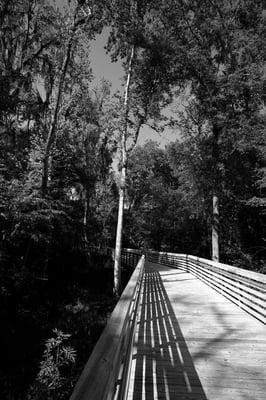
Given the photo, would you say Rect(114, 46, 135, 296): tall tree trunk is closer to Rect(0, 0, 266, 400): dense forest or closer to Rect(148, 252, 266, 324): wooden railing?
Rect(0, 0, 266, 400): dense forest

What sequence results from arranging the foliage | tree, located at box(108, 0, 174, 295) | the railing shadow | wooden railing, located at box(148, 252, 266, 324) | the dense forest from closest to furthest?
1. the railing shadow
2. the foliage
3. wooden railing, located at box(148, 252, 266, 324)
4. the dense forest
5. tree, located at box(108, 0, 174, 295)

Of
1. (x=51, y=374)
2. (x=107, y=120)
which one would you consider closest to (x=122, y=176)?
(x=107, y=120)

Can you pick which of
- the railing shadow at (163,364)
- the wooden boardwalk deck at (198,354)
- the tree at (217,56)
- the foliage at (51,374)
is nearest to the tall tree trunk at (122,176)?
the tree at (217,56)

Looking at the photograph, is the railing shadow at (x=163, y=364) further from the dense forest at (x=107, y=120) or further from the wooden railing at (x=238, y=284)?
the dense forest at (x=107, y=120)

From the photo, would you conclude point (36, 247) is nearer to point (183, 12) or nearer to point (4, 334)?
point (4, 334)

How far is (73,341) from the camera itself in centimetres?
879

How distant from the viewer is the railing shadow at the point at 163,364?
3.12m

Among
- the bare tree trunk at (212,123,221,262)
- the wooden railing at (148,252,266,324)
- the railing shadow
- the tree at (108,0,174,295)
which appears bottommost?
the railing shadow

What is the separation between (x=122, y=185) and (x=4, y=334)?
9055 millimetres

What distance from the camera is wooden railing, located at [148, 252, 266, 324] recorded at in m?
5.82

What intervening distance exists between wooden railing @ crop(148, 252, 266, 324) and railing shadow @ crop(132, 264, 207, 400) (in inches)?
69.1

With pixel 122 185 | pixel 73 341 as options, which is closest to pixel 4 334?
pixel 73 341

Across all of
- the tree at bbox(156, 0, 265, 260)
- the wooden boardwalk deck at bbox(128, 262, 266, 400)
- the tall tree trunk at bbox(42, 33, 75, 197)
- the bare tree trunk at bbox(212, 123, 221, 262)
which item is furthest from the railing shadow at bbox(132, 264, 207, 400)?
the tree at bbox(156, 0, 265, 260)

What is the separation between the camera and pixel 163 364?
3.79 metres
